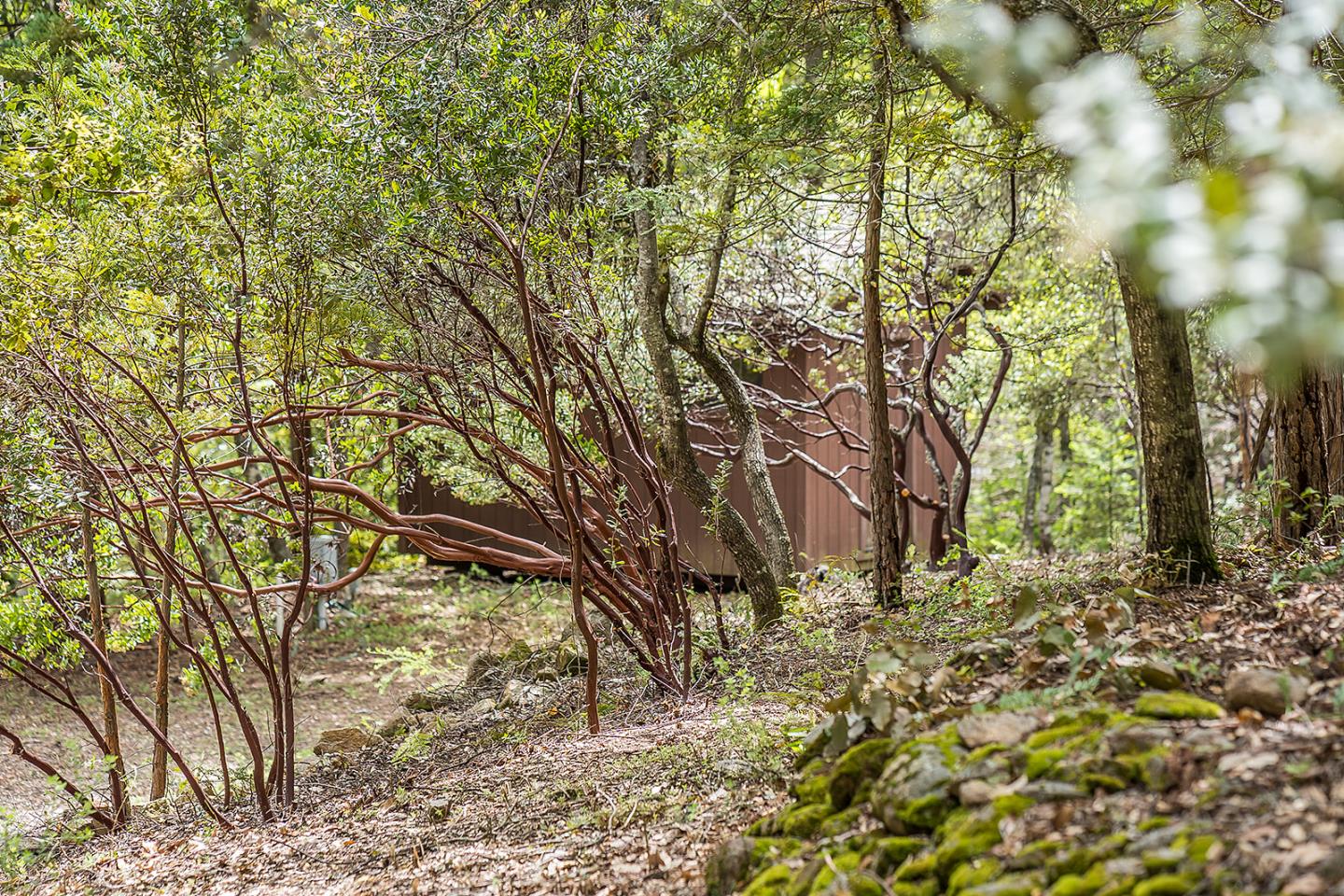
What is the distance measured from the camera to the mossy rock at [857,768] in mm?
2520

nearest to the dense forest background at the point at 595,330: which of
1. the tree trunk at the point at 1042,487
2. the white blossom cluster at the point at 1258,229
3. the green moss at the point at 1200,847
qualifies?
the green moss at the point at 1200,847

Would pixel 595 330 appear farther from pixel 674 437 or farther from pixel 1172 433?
pixel 1172 433

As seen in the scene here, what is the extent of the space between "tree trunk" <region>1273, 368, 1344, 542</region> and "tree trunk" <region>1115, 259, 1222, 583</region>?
654mm

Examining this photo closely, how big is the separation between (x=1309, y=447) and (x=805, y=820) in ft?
10.0

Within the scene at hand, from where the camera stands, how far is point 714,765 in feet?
11.0

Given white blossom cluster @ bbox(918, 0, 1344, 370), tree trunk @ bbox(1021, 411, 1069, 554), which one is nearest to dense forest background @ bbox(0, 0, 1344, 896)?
white blossom cluster @ bbox(918, 0, 1344, 370)

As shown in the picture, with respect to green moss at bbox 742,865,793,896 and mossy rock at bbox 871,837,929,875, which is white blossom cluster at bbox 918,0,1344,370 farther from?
green moss at bbox 742,865,793,896

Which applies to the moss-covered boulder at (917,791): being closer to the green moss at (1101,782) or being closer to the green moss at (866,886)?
the green moss at (866,886)

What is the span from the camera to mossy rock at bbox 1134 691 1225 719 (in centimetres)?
218

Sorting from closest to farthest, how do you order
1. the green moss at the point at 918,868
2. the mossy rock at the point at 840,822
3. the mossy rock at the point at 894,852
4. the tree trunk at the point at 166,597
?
the green moss at the point at 918,868 < the mossy rock at the point at 894,852 < the mossy rock at the point at 840,822 < the tree trunk at the point at 166,597

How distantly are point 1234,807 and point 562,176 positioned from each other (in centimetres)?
401

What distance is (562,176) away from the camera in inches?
193

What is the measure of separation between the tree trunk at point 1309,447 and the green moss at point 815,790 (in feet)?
8.79

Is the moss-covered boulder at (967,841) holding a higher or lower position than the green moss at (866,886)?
higher
